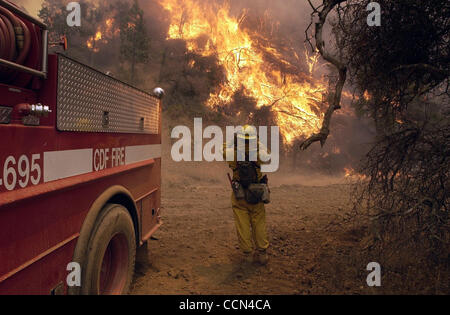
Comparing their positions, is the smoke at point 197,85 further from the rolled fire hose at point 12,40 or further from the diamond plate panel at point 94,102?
the rolled fire hose at point 12,40

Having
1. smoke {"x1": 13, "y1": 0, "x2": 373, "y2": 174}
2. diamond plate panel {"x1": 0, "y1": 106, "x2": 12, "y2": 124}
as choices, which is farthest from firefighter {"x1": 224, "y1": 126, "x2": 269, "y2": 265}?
smoke {"x1": 13, "y1": 0, "x2": 373, "y2": 174}

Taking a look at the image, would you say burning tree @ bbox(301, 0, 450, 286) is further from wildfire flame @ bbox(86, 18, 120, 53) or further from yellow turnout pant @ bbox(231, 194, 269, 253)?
wildfire flame @ bbox(86, 18, 120, 53)

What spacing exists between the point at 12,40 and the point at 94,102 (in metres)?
0.78

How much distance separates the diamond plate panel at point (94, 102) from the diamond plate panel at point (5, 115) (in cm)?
35

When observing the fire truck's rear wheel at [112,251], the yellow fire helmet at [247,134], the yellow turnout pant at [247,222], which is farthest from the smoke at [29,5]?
the yellow turnout pant at [247,222]

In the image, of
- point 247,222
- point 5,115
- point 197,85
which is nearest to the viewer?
point 5,115

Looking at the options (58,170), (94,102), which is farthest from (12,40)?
(58,170)

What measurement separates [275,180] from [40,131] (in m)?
16.7

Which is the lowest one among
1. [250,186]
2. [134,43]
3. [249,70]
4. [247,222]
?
[247,222]

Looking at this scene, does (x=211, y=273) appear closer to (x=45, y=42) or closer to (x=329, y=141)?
(x=45, y=42)

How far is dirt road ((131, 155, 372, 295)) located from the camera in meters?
4.20

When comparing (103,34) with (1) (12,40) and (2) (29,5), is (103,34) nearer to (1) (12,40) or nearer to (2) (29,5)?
(2) (29,5)

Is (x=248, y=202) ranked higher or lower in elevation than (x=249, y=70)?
lower

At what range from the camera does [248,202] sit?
510 centimetres
